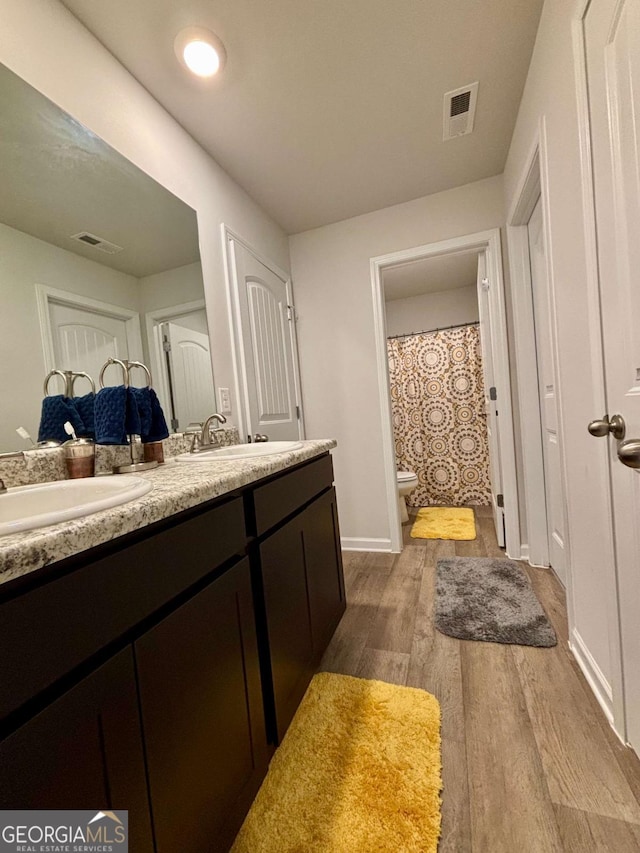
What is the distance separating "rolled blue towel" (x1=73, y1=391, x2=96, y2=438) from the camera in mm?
1100

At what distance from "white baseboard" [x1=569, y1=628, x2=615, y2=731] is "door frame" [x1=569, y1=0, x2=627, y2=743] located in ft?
0.14

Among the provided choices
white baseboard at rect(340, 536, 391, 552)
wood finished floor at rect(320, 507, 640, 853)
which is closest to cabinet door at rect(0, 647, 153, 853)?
wood finished floor at rect(320, 507, 640, 853)

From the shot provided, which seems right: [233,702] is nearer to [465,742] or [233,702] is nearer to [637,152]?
[465,742]

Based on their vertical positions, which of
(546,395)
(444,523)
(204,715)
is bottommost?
(444,523)

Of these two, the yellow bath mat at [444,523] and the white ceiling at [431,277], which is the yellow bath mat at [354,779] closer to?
the yellow bath mat at [444,523]

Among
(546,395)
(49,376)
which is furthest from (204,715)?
(546,395)

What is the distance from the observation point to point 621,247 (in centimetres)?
81

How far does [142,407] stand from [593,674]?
66.9 inches

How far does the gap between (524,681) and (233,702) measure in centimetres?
102

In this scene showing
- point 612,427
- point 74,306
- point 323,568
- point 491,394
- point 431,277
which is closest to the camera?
point 612,427

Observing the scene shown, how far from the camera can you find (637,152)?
719 mm

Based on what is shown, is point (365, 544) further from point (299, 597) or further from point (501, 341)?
point (501, 341)

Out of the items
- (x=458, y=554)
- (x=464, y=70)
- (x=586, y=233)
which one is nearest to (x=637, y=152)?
(x=586, y=233)

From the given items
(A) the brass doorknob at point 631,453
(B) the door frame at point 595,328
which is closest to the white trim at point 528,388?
(B) the door frame at point 595,328
